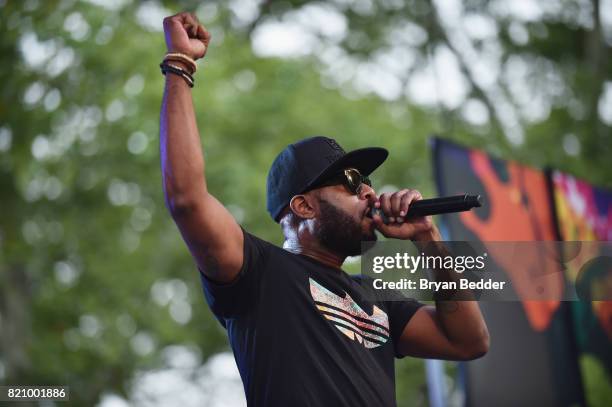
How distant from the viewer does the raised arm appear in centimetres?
206

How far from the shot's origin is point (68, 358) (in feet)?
37.9

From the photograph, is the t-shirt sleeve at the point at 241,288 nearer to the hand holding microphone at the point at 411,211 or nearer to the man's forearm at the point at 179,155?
the man's forearm at the point at 179,155

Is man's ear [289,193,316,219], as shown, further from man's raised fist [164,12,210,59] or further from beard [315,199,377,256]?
man's raised fist [164,12,210,59]

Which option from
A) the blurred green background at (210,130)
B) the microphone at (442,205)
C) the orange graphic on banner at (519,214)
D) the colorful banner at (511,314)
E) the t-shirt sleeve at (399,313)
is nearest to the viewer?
the microphone at (442,205)

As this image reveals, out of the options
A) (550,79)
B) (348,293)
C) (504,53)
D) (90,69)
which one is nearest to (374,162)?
(348,293)

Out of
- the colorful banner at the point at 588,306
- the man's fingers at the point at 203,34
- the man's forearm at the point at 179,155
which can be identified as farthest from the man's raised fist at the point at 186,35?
the colorful banner at the point at 588,306

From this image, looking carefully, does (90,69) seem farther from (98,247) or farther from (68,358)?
(68,358)

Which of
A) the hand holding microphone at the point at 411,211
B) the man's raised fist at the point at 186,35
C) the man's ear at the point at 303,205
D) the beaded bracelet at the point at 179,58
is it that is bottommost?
the hand holding microphone at the point at 411,211

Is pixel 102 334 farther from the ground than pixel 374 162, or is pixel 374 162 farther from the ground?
pixel 102 334

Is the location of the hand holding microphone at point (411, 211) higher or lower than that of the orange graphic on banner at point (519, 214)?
lower

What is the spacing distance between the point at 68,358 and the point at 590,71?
8150 millimetres

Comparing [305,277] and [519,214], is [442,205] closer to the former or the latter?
[305,277]

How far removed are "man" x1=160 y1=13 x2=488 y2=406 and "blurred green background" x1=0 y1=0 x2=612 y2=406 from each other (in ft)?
18.8

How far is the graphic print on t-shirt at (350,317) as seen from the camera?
2.35m
